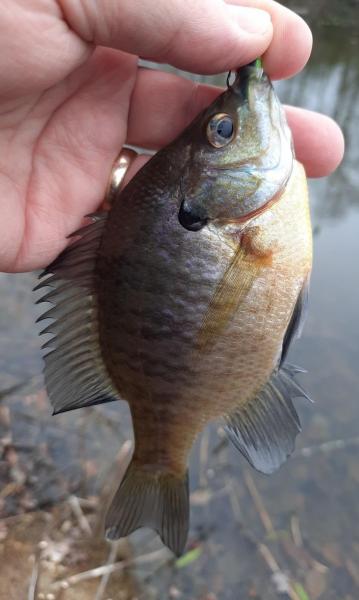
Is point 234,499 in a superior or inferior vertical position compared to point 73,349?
inferior

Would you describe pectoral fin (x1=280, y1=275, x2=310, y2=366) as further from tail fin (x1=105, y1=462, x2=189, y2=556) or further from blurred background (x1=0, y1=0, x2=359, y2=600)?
blurred background (x1=0, y1=0, x2=359, y2=600)

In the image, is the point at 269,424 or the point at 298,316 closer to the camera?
the point at 298,316

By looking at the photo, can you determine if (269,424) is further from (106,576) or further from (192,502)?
(192,502)

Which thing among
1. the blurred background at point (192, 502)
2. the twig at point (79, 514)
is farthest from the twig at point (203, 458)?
the twig at point (79, 514)

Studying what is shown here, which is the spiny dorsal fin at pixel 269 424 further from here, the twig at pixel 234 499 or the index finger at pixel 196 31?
the twig at pixel 234 499

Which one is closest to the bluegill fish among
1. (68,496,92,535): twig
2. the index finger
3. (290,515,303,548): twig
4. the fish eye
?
the fish eye

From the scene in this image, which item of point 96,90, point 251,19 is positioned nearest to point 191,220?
point 251,19
